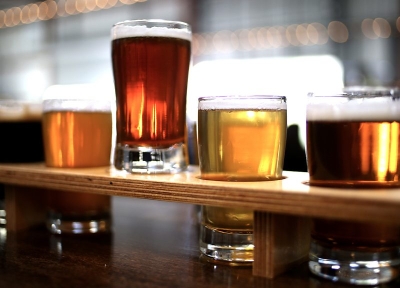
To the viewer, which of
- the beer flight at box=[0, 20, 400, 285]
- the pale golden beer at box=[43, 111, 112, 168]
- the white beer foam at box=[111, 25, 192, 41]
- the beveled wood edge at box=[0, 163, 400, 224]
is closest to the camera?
the beveled wood edge at box=[0, 163, 400, 224]

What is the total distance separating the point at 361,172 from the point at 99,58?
5.07 metres

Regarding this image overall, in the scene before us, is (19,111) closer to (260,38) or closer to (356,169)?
(356,169)

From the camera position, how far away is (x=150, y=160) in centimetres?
113

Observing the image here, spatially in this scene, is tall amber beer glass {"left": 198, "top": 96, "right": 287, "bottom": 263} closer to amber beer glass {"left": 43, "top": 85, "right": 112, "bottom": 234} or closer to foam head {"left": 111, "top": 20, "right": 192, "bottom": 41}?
foam head {"left": 111, "top": 20, "right": 192, "bottom": 41}

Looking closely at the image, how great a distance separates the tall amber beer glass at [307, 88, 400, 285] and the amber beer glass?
59 cm

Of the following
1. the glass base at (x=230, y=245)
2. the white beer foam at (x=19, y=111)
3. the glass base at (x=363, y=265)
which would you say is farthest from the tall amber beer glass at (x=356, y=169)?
the white beer foam at (x=19, y=111)

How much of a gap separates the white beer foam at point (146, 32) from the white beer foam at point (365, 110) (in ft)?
1.38

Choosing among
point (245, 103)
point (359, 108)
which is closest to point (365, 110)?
point (359, 108)

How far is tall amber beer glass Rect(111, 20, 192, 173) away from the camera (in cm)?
112

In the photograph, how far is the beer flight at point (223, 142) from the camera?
0.85m

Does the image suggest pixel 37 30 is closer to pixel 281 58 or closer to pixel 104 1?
pixel 104 1

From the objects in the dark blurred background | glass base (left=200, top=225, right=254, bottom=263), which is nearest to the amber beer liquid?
glass base (left=200, top=225, right=254, bottom=263)

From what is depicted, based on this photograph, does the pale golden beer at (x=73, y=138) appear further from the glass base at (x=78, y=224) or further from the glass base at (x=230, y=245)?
the glass base at (x=230, y=245)

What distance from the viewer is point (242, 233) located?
0.94 m
